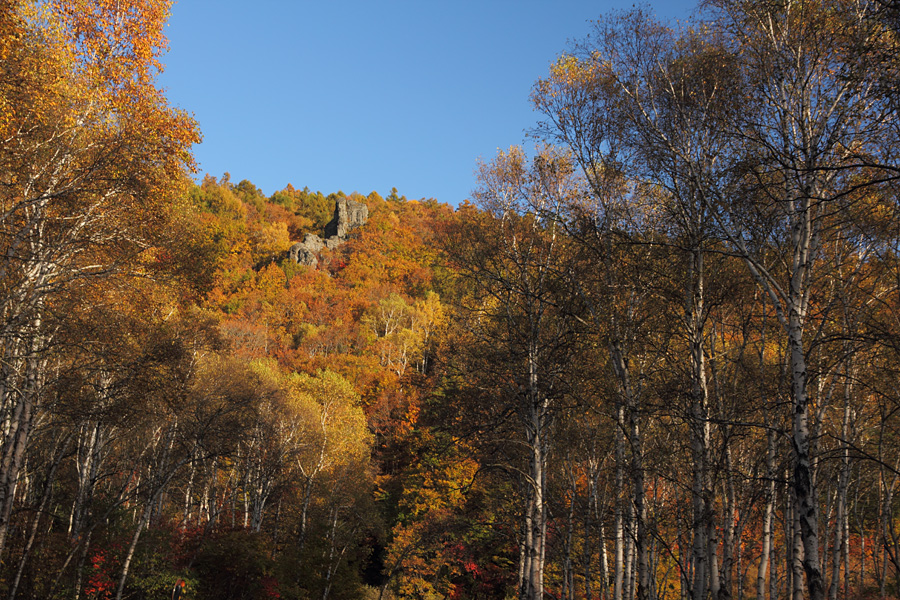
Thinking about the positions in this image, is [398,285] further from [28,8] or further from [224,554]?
[28,8]

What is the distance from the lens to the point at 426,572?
24.6 metres

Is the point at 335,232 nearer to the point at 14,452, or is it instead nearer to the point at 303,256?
the point at 303,256

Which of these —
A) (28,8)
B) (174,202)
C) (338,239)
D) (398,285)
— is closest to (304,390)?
(174,202)

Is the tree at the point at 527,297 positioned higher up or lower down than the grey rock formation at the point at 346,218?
lower down

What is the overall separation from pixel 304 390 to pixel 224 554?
16.4 metres

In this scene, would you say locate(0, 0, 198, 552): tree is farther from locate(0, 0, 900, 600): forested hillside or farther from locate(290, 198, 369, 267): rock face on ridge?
locate(290, 198, 369, 267): rock face on ridge

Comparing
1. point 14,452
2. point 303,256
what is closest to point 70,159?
point 14,452

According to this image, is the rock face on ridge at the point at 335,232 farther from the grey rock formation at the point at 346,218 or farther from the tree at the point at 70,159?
the tree at the point at 70,159

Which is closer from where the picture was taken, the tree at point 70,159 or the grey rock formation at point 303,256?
the tree at point 70,159

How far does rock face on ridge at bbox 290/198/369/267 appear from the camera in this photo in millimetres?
79000

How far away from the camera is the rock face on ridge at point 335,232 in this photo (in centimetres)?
7900

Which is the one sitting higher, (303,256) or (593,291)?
(303,256)

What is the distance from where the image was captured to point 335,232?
9744 centimetres

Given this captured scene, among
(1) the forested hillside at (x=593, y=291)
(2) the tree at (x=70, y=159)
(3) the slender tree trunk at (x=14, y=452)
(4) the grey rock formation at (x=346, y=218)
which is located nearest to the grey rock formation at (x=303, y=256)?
(4) the grey rock formation at (x=346, y=218)
